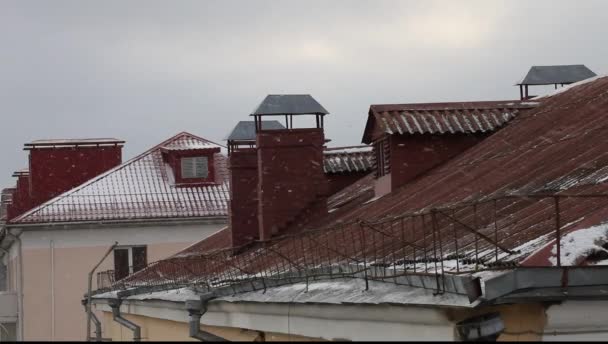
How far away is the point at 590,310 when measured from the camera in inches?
350

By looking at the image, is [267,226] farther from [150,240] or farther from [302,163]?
[150,240]

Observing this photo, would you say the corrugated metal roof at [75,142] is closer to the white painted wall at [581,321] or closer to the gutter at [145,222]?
the gutter at [145,222]

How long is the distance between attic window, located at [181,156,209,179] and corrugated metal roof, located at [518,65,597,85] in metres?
17.9

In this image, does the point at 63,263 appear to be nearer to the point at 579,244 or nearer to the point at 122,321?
the point at 122,321

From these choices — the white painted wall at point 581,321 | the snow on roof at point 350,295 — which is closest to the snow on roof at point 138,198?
the snow on roof at point 350,295

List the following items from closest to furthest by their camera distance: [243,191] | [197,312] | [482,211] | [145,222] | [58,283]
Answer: [482,211], [197,312], [243,191], [58,283], [145,222]

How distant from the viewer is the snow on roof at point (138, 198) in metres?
42.4

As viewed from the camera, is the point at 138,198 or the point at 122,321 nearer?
the point at 122,321

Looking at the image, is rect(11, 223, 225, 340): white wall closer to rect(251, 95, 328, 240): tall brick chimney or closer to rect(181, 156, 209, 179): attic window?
rect(181, 156, 209, 179): attic window

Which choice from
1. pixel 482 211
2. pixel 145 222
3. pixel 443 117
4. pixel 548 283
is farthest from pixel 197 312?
pixel 145 222

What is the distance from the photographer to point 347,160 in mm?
27953

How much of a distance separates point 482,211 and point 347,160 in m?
15.6

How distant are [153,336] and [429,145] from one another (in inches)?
199

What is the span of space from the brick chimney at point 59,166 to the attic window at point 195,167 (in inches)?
170
